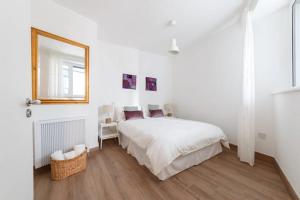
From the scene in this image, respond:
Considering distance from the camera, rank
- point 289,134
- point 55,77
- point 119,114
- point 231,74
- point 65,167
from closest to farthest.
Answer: point 289,134
point 65,167
point 55,77
point 231,74
point 119,114

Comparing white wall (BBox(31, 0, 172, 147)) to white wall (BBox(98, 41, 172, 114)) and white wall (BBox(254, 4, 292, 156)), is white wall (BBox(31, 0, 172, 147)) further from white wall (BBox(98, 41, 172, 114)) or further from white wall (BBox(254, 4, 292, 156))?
white wall (BBox(254, 4, 292, 156))

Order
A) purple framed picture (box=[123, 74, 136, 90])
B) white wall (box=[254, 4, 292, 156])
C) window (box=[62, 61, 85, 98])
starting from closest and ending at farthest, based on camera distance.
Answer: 1. white wall (box=[254, 4, 292, 156])
2. window (box=[62, 61, 85, 98])
3. purple framed picture (box=[123, 74, 136, 90])

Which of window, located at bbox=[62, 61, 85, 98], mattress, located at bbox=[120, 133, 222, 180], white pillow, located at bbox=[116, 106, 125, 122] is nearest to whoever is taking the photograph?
mattress, located at bbox=[120, 133, 222, 180]

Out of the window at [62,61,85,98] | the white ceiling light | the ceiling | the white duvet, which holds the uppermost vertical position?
the ceiling

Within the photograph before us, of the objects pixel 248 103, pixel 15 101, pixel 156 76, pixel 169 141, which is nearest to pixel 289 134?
pixel 248 103

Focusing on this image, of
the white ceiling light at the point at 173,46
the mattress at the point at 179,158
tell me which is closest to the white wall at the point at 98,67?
the mattress at the point at 179,158

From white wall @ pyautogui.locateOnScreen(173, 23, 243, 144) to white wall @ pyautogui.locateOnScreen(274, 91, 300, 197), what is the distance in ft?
2.80

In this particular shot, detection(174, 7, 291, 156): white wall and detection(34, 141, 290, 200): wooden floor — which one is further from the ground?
detection(174, 7, 291, 156): white wall

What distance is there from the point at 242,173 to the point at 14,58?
2.78 meters

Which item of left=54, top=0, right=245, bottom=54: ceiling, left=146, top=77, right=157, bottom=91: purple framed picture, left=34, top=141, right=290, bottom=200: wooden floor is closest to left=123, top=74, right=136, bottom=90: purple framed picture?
left=146, top=77, right=157, bottom=91: purple framed picture

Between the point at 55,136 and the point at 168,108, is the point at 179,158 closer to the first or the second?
the point at 55,136

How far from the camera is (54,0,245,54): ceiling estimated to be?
196 cm

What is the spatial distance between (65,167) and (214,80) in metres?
3.45

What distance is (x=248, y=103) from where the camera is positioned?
2.02 metres
